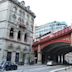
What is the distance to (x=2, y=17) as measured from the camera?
52844mm

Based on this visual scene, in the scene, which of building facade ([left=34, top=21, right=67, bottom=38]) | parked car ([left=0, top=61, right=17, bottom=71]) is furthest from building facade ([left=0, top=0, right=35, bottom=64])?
building facade ([left=34, top=21, right=67, bottom=38])

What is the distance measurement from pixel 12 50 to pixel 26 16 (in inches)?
575

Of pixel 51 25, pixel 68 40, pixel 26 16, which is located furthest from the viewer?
pixel 51 25

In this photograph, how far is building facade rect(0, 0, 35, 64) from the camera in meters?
50.4

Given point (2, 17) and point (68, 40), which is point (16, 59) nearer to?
point (2, 17)

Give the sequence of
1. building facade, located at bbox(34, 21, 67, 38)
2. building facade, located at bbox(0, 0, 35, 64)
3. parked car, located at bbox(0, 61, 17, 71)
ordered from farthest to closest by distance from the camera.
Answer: building facade, located at bbox(34, 21, 67, 38) → building facade, located at bbox(0, 0, 35, 64) → parked car, located at bbox(0, 61, 17, 71)

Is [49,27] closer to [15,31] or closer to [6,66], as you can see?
[15,31]

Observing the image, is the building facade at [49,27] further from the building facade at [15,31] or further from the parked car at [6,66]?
the parked car at [6,66]

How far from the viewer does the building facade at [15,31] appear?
50438 mm

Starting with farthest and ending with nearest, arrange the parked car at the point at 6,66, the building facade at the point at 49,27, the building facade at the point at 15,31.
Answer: the building facade at the point at 49,27, the building facade at the point at 15,31, the parked car at the point at 6,66

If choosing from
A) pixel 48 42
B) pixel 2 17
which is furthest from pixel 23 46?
pixel 2 17

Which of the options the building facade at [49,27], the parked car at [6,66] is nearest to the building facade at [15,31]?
the parked car at [6,66]

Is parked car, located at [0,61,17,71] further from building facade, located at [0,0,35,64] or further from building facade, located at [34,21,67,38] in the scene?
building facade, located at [34,21,67,38]

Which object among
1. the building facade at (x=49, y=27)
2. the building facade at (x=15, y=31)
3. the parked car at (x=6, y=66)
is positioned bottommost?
the parked car at (x=6, y=66)
